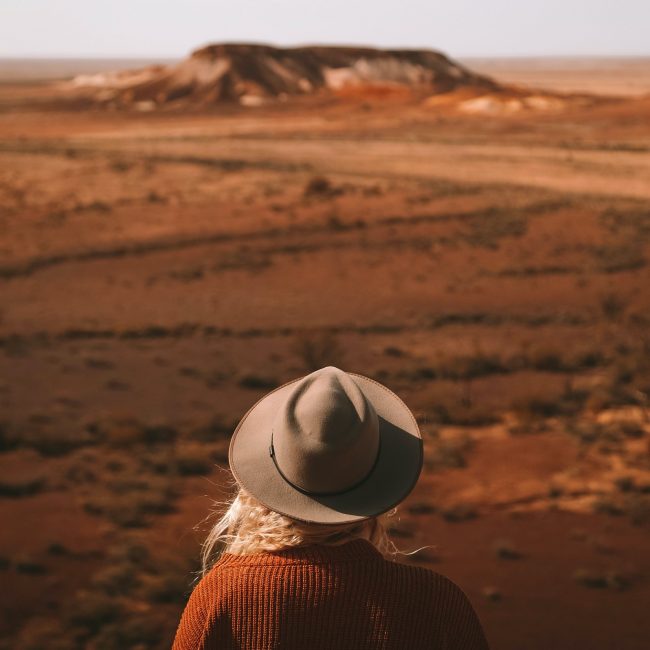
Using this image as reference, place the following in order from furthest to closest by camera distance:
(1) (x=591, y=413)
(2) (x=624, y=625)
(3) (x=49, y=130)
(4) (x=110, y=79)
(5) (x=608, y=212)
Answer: (4) (x=110, y=79) < (3) (x=49, y=130) < (5) (x=608, y=212) < (1) (x=591, y=413) < (2) (x=624, y=625)

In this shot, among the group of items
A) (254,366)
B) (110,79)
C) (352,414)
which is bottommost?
(254,366)

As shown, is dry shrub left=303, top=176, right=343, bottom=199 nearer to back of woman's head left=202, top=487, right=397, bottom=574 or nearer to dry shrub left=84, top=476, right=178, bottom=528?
dry shrub left=84, top=476, right=178, bottom=528

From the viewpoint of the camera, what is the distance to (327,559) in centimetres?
174

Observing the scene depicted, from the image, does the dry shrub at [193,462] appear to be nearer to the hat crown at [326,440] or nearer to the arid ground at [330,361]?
the arid ground at [330,361]

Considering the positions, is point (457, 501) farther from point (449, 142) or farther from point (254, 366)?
point (449, 142)

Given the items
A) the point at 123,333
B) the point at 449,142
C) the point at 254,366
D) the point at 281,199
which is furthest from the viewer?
the point at 449,142

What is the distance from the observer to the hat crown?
5.57 feet

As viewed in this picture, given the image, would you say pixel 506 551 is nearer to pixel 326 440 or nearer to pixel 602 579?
pixel 602 579

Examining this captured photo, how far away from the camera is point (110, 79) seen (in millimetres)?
85750

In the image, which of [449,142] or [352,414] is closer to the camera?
[352,414]

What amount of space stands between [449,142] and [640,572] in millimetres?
41086

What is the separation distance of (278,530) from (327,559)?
0.43ft

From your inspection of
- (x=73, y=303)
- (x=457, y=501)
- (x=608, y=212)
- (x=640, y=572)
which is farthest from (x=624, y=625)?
(x=608, y=212)

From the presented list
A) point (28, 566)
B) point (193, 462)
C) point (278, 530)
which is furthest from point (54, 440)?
point (278, 530)
